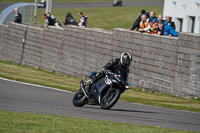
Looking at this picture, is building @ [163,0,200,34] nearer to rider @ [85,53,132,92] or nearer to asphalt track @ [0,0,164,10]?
rider @ [85,53,132,92]

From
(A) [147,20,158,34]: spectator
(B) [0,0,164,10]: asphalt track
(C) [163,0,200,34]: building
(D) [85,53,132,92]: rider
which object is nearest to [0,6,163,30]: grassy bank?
(B) [0,0,164,10]: asphalt track

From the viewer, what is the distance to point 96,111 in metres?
10.3

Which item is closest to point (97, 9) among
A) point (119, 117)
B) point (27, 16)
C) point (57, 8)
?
point (57, 8)

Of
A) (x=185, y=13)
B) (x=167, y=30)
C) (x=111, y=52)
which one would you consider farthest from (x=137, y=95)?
(x=185, y=13)

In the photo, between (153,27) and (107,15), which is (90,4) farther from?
(153,27)

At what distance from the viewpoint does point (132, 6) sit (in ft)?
216

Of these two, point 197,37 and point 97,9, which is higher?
point 97,9

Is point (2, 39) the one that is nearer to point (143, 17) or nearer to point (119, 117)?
point (143, 17)

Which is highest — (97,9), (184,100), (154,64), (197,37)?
(97,9)

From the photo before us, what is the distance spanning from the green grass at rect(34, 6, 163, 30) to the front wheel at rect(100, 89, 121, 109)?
3532cm

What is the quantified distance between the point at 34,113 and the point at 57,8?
51638 mm

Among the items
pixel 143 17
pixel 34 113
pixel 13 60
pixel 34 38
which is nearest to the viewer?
pixel 34 113

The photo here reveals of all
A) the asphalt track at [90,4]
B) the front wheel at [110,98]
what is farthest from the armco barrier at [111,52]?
the asphalt track at [90,4]

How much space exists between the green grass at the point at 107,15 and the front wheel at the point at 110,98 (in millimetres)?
35321
